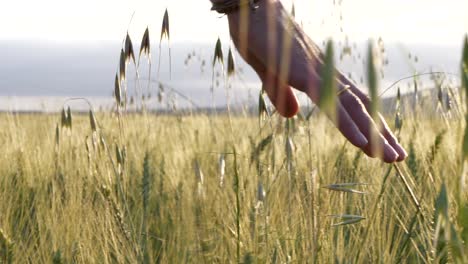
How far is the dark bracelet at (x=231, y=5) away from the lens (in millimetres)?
914

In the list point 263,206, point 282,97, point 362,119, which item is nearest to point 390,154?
point 362,119

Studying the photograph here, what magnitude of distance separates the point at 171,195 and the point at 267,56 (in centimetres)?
144

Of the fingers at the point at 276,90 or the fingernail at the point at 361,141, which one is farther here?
the fingers at the point at 276,90

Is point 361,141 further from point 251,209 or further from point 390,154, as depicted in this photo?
point 251,209

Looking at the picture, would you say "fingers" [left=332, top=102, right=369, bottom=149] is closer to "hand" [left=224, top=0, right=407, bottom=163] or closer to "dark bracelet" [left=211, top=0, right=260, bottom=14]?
"hand" [left=224, top=0, right=407, bottom=163]

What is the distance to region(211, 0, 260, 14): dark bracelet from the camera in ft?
3.00

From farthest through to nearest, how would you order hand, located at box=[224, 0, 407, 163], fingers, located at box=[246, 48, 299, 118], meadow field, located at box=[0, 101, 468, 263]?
1. meadow field, located at box=[0, 101, 468, 263]
2. fingers, located at box=[246, 48, 299, 118]
3. hand, located at box=[224, 0, 407, 163]

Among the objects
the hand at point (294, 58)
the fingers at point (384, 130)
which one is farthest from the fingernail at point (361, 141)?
the fingers at point (384, 130)

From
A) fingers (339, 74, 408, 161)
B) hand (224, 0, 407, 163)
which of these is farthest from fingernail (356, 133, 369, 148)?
fingers (339, 74, 408, 161)

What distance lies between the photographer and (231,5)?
958 mm

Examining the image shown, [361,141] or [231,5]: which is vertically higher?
[231,5]

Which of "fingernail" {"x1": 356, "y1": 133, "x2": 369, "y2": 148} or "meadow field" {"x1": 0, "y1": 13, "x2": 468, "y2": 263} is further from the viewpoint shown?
"meadow field" {"x1": 0, "y1": 13, "x2": 468, "y2": 263}

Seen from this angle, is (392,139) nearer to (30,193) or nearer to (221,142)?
(30,193)

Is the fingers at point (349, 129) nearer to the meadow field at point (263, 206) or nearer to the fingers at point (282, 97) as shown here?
the meadow field at point (263, 206)
